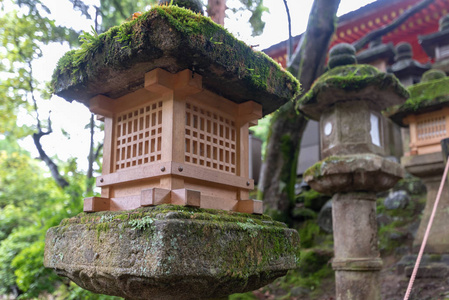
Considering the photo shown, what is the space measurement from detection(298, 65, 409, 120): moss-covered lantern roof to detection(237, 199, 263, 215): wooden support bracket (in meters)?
2.30

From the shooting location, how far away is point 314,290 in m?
5.84

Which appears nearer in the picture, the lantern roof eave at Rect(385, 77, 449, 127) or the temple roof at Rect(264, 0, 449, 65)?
the lantern roof eave at Rect(385, 77, 449, 127)

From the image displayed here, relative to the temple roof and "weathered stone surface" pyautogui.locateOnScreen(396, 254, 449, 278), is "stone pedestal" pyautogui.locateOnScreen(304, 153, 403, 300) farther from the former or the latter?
the temple roof

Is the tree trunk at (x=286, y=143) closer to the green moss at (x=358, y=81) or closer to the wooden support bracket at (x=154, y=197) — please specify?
the green moss at (x=358, y=81)

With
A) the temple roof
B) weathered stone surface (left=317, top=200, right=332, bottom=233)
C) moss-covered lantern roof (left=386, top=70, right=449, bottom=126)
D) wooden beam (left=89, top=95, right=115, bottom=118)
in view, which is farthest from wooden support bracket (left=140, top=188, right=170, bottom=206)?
the temple roof

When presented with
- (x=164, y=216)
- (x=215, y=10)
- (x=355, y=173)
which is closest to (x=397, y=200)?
(x=355, y=173)

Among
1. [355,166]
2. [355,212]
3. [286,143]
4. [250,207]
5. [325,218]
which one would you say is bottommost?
[250,207]

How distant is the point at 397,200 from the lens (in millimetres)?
7383

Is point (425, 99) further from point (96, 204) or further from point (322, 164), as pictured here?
point (96, 204)

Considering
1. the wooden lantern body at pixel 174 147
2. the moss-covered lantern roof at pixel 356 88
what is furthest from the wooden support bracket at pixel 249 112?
the moss-covered lantern roof at pixel 356 88

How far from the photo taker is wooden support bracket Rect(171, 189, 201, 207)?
2133 millimetres

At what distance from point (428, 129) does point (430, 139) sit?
0.16 m

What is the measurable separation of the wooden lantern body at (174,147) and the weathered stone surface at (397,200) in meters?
5.55

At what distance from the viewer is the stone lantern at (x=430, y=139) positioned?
5578mm
